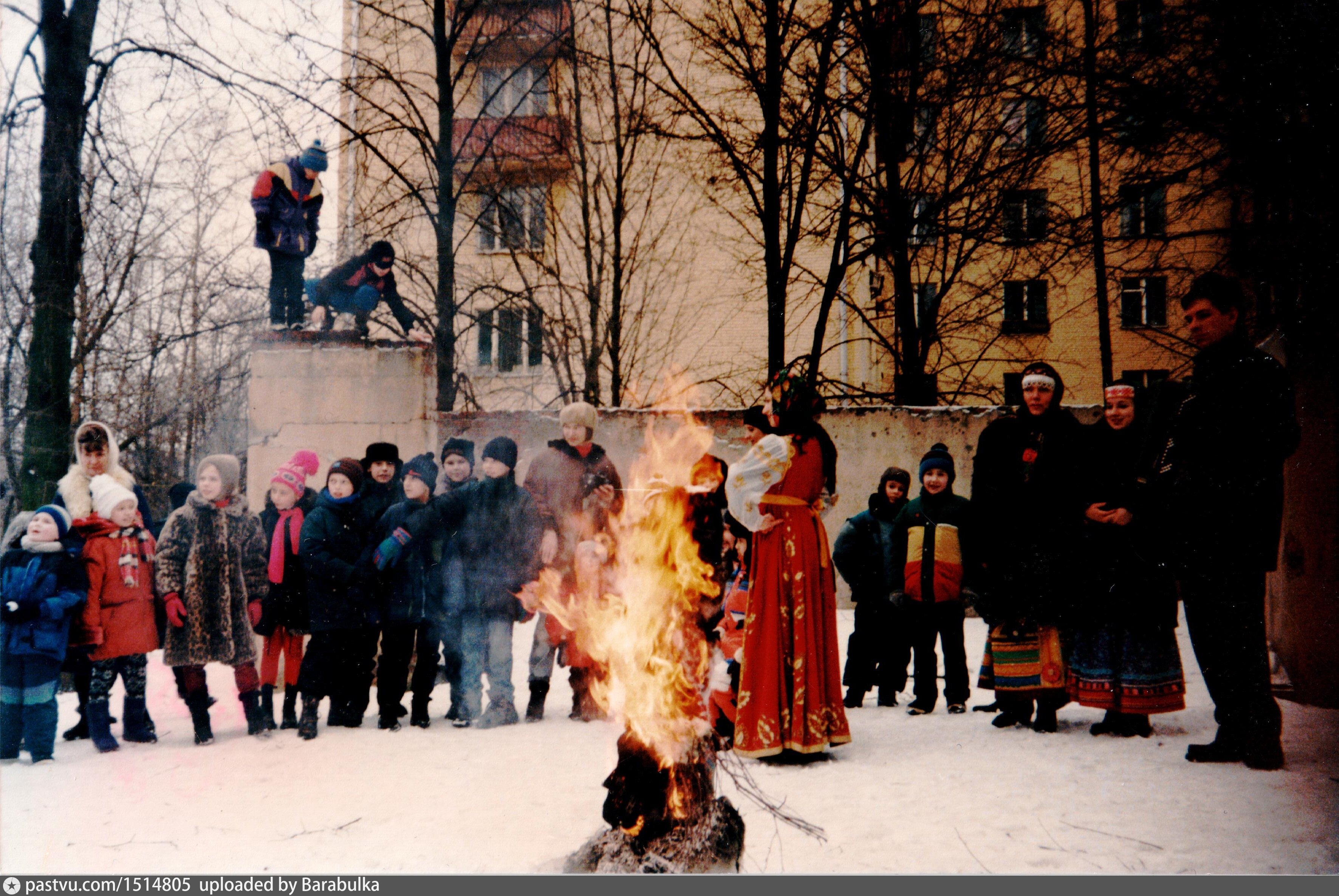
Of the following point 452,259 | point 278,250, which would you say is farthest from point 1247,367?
point 452,259

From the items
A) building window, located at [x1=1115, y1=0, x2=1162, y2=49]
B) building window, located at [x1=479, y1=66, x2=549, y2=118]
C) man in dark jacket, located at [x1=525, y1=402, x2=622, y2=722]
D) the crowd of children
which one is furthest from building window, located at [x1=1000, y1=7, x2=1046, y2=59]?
man in dark jacket, located at [x1=525, y1=402, x2=622, y2=722]

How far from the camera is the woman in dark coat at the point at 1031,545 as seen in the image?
459 centimetres

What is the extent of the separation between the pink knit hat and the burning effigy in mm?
3002

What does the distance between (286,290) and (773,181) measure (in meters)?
4.30

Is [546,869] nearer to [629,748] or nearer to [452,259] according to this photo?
[629,748]

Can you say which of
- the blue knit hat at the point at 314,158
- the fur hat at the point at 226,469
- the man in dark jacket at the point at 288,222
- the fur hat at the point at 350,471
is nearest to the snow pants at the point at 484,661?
the fur hat at the point at 350,471

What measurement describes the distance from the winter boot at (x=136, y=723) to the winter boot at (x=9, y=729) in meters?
0.52

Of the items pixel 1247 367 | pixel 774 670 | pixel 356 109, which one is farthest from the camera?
pixel 356 109

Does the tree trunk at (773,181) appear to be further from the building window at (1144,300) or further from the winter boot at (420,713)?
the winter boot at (420,713)

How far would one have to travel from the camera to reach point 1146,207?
6648 millimetres

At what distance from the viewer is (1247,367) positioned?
371cm

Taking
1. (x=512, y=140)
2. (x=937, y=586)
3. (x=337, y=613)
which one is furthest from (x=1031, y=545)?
(x=512, y=140)

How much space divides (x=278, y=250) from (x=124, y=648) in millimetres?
3133

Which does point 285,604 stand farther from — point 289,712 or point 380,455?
point 380,455
